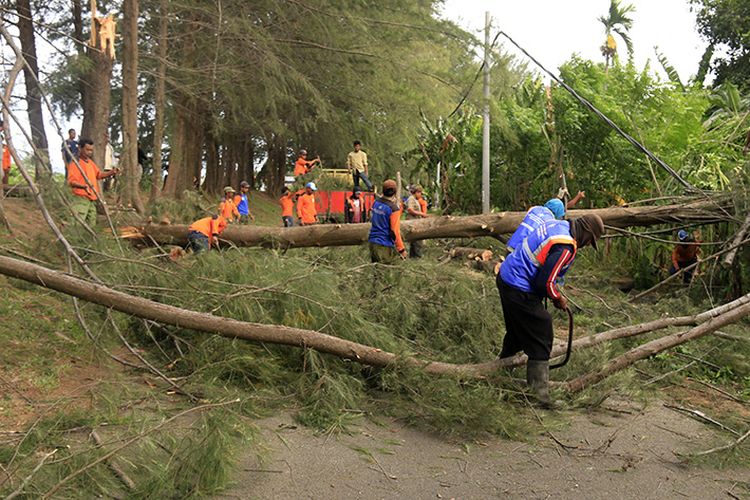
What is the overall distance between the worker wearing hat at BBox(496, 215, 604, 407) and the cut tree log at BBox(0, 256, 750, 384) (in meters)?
0.26

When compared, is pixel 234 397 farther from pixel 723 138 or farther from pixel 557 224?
pixel 723 138

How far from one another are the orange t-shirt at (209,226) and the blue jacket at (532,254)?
477 cm

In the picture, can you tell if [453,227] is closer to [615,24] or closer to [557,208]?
[557,208]

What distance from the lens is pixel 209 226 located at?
910 centimetres

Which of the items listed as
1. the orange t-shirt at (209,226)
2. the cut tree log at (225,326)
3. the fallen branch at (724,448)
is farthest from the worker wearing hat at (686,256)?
the orange t-shirt at (209,226)

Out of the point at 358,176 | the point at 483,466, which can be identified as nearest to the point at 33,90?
the point at 483,466

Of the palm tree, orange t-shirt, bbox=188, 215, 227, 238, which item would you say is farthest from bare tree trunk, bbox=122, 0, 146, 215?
the palm tree

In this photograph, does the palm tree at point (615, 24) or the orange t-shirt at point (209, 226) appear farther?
the palm tree at point (615, 24)

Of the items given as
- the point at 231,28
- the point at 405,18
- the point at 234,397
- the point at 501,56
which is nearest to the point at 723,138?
the point at 501,56

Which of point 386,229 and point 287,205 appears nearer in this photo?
point 386,229

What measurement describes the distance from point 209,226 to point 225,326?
411cm

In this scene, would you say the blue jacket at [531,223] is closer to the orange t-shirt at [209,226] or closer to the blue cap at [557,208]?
the blue cap at [557,208]

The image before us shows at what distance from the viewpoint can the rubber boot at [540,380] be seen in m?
5.21

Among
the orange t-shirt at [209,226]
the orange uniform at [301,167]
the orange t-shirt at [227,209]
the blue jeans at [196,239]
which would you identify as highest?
the orange uniform at [301,167]
